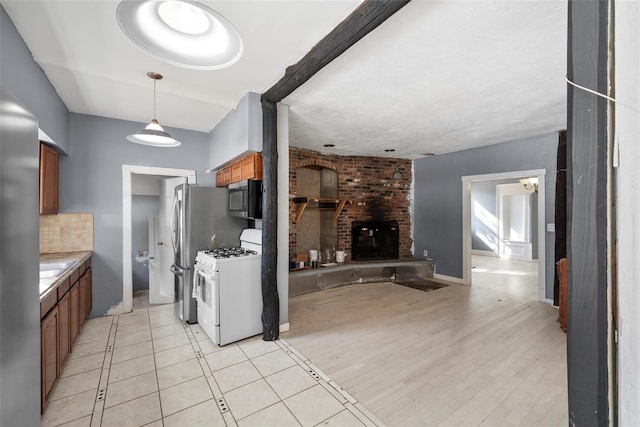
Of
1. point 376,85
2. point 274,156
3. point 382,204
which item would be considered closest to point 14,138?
point 274,156

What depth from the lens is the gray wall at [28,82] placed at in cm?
181

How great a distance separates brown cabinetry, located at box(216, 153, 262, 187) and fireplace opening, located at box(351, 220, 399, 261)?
274cm

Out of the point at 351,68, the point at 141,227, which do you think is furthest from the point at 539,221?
the point at 141,227

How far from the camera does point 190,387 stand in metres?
2.15

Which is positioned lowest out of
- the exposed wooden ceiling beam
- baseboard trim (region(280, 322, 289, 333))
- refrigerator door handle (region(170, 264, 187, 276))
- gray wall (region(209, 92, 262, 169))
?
baseboard trim (region(280, 322, 289, 333))

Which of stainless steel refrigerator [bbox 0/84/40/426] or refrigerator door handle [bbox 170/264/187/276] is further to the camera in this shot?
refrigerator door handle [bbox 170/264/187/276]

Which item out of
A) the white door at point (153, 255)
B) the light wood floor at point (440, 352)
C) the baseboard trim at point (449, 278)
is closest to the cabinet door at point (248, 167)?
the light wood floor at point (440, 352)

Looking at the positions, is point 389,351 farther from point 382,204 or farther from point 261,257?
point 382,204

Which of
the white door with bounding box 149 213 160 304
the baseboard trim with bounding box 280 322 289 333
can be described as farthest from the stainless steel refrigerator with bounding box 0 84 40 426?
the white door with bounding box 149 213 160 304

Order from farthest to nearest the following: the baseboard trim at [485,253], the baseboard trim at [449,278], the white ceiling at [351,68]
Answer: the baseboard trim at [485,253] → the baseboard trim at [449,278] → the white ceiling at [351,68]

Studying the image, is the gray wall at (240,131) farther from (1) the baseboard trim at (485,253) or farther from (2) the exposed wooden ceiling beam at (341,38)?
(1) the baseboard trim at (485,253)

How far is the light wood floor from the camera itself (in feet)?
6.38

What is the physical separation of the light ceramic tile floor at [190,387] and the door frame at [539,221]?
3.87 m

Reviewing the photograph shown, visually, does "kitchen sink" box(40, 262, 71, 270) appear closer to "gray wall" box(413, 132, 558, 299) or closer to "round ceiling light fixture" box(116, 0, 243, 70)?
"round ceiling light fixture" box(116, 0, 243, 70)
